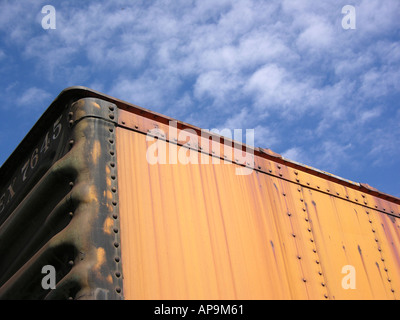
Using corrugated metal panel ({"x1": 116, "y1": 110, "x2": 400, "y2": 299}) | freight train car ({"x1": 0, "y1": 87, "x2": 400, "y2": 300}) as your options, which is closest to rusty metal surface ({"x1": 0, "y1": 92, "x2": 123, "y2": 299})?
freight train car ({"x1": 0, "y1": 87, "x2": 400, "y2": 300})

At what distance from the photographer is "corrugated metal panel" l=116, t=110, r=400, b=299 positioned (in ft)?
10.4

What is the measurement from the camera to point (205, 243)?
3438mm

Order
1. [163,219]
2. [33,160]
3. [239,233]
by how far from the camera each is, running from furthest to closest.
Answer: [33,160] → [239,233] → [163,219]

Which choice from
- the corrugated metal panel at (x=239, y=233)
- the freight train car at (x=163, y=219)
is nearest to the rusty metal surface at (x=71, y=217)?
the freight train car at (x=163, y=219)

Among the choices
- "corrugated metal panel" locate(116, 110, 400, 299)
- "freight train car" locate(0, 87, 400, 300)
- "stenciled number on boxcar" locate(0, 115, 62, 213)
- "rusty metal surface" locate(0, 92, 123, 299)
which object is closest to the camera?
"rusty metal surface" locate(0, 92, 123, 299)
